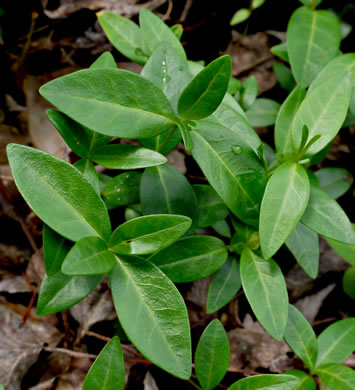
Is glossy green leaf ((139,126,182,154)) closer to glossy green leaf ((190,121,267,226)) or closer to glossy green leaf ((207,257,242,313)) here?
glossy green leaf ((190,121,267,226))

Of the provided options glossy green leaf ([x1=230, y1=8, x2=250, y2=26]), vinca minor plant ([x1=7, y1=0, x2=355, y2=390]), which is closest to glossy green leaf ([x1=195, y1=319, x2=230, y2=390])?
vinca minor plant ([x1=7, y1=0, x2=355, y2=390])

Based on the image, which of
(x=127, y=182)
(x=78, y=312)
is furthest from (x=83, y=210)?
(x=78, y=312)

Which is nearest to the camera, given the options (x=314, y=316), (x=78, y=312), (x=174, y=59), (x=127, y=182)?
(x=174, y=59)

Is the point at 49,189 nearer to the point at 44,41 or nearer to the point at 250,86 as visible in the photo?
the point at 250,86

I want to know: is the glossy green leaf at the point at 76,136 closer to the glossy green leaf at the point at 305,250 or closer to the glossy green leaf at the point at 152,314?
the glossy green leaf at the point at 152,314

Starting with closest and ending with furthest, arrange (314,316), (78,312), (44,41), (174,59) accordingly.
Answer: (174,59)
(78,312)
(314,316)
(44,41)

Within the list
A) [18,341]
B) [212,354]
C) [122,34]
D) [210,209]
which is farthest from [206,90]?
[18,341]

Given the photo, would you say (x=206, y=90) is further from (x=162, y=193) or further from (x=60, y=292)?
(x=60, y=292)
